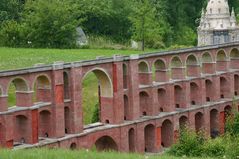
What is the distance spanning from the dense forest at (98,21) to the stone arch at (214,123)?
2254 cm

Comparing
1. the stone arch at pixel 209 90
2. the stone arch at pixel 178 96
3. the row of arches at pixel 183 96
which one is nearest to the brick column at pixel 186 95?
the row of arches at pixel 183 96

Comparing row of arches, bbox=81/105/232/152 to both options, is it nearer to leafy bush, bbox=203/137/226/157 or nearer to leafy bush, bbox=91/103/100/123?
leafy bush, bbox=91/103/100/123

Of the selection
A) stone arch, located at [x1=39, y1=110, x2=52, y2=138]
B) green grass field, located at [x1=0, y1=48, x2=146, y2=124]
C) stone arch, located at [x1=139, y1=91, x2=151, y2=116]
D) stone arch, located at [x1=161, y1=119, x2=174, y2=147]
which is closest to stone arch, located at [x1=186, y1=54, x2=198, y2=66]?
stone arch, located at [x1=161, y1=119, x2=174, y2=147]

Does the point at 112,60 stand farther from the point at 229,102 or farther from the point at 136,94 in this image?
the point at 229,102

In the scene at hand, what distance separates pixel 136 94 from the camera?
4228cm

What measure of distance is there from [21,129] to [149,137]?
467 inches

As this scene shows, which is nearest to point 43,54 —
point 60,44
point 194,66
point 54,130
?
point 60,44

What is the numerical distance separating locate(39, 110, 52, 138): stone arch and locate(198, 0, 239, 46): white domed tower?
5228 centimetres

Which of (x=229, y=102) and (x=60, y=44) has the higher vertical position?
(x=60, y=44)

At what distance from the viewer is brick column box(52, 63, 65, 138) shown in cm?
3619

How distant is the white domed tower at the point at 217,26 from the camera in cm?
8731

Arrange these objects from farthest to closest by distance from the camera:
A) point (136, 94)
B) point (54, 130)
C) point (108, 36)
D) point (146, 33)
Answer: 1. point (108, 36)
2. point (146, 33)
3. point (136, 94)
4. point (54, 130)

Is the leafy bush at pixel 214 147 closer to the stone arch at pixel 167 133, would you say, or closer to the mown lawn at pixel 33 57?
the stone arch at pixel 167 133

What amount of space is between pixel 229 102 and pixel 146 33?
930 inches
